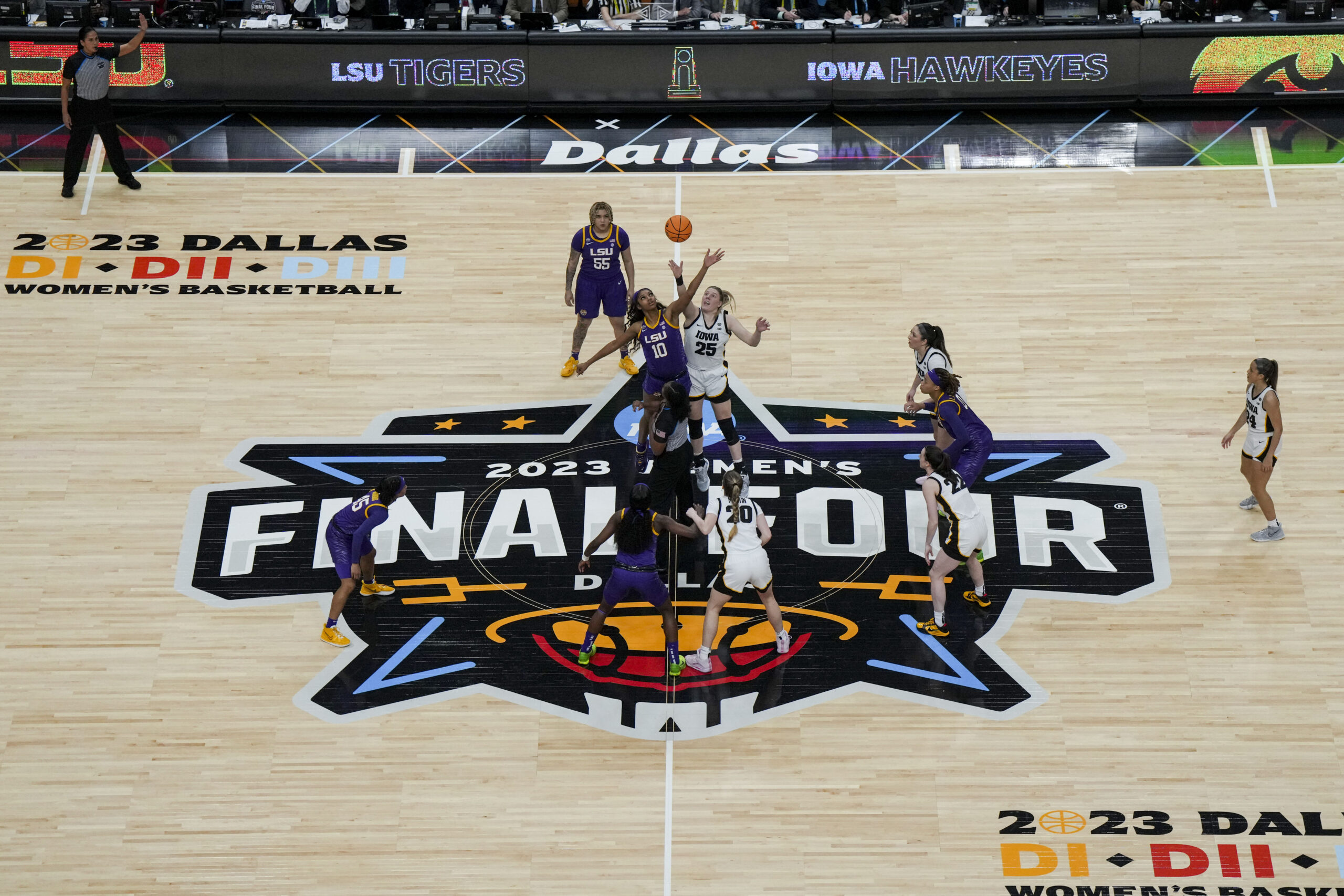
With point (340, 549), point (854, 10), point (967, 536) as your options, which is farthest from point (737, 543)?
point (854, 10)

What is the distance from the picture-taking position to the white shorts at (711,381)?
11.5 meters

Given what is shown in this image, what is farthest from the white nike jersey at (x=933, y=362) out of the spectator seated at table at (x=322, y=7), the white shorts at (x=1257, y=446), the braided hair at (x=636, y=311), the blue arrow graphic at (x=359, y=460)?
the spectator seated at table at (x=322, y=7)

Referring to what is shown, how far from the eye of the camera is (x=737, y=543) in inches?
388

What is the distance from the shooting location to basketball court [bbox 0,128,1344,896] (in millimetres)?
9461

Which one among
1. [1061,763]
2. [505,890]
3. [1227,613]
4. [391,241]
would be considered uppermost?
[391,241]

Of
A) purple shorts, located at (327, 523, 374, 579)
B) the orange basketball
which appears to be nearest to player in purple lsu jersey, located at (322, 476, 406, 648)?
purple shorts, located at (327, 523, 374, 579)

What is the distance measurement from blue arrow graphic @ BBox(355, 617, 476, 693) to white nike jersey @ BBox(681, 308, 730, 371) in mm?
3144

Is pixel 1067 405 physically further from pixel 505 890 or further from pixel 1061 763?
pixel 505 890

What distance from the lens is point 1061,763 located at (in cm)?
981

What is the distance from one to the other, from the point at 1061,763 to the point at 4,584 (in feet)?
27.8

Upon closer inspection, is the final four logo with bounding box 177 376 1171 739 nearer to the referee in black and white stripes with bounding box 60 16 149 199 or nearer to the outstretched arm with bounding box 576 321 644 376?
the outstretched arm with bounding box 576 321 644 376

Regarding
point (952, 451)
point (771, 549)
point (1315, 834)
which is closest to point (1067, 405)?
point (952, 451)

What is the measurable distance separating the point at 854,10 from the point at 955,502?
9.62 meters

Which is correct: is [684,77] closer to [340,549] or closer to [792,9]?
[792,9]
